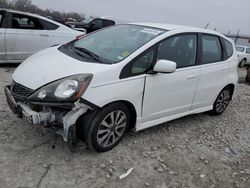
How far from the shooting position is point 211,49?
15.8 feet

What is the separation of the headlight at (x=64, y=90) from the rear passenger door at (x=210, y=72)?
2.11m

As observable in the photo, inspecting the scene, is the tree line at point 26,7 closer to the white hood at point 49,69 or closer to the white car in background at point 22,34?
the white car in background at point 22,34

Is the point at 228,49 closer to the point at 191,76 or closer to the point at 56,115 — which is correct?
the point at 191,76

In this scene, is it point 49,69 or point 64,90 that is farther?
point 49,69

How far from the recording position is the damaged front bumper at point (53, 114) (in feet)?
10.3

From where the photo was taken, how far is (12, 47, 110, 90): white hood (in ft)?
10.7

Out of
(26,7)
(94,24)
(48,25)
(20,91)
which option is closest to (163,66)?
(20,91)

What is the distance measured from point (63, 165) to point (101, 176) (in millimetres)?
454

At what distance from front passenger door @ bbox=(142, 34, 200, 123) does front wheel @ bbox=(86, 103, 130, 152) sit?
1.16 ft

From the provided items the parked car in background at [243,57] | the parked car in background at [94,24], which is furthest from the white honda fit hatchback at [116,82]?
the parked car in background at [243,57]

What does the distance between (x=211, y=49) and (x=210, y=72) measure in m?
0.42

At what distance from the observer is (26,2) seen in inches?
1136

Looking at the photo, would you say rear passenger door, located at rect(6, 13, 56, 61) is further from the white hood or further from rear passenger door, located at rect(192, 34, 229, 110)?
rear passenger door, located at rect(192, 34, 229, 110)

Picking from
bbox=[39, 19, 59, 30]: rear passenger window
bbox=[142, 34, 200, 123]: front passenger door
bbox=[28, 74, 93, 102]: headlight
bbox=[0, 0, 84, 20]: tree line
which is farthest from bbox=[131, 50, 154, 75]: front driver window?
bbox=[0, 0, 84, 20]: tree line
